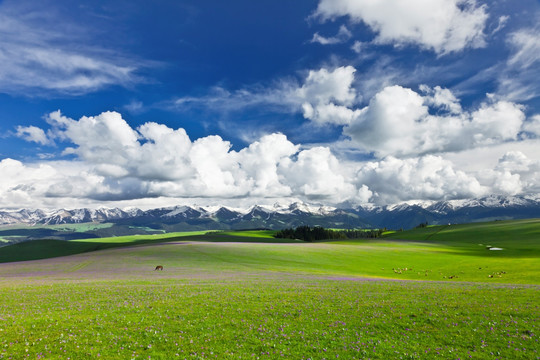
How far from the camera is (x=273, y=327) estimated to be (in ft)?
58.2

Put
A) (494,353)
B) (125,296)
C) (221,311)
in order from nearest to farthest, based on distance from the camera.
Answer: (494,353)
(221,311)
(125,296)

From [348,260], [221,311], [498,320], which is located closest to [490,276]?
[348,260]

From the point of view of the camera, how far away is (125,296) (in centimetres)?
2833

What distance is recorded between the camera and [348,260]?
83.8 meters

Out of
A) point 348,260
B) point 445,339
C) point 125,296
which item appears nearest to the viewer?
point 445,339

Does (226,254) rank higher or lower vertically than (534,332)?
lower

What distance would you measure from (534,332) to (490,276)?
160ft

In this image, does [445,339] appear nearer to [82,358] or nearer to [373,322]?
[373,322]

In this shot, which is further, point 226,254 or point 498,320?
point 226,254

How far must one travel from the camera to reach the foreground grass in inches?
557

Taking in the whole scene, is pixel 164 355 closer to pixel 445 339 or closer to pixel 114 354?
pixel 114 354

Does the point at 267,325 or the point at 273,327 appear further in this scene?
the point at 267,325

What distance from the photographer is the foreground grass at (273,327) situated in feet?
46.4

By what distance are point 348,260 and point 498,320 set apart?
67324 mm
